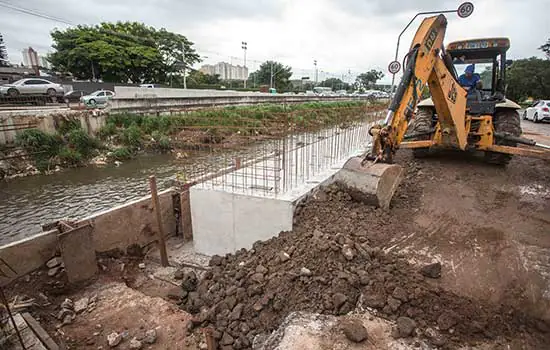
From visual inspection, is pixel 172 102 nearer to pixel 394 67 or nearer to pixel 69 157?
pixel 69 157

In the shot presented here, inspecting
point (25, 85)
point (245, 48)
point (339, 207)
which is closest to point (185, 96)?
point (25, 85)

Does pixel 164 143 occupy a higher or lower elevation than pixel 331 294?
lower

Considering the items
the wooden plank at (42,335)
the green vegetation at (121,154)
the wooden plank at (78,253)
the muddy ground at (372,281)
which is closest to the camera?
the muddy ground at (372,281)

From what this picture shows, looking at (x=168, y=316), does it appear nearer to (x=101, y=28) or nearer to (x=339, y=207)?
(x=339, y=207)

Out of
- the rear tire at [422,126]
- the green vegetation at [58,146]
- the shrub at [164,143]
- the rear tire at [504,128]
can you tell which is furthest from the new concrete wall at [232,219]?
the shrub at [164,143]

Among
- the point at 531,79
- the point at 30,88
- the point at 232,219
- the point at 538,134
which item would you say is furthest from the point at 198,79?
the point at 232,219

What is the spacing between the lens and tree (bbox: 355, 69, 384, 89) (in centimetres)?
6383

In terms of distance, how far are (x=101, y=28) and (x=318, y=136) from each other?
31.3 meters

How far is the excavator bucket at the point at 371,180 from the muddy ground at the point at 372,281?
0.18m

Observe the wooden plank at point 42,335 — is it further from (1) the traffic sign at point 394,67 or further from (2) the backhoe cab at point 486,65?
(1) the traffic sign at point 394,67

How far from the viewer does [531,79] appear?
94.9ft

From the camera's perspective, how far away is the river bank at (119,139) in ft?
21.7

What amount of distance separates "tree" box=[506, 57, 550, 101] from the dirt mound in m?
34.4

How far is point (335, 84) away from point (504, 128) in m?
67.3
